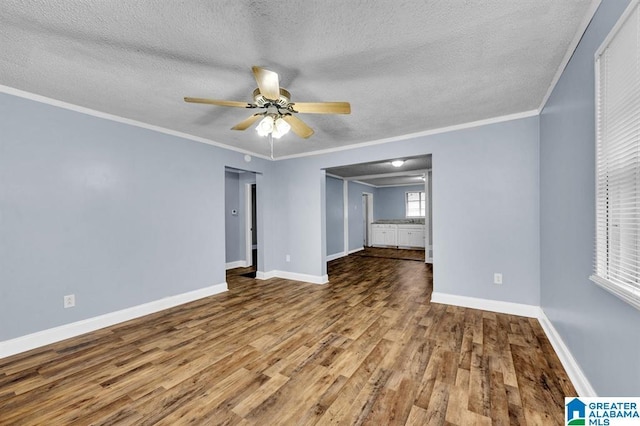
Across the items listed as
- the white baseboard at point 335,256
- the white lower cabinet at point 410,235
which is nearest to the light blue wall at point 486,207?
the white baseboard at point 335,256

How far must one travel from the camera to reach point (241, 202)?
619cm

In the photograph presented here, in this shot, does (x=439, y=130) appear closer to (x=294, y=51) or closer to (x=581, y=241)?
(x=581, y=241)

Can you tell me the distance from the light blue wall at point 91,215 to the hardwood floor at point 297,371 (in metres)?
0.40

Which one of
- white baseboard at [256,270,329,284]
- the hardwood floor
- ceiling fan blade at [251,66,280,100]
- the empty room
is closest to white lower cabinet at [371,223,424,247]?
the empty room

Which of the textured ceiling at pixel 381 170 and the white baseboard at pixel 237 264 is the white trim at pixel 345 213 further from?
the white baseboard at pixel 237 264

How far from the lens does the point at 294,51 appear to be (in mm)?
1761

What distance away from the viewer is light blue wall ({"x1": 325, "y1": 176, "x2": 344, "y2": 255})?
22.2 feet

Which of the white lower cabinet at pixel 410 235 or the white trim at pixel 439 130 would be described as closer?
the white trim at pixel 439 130

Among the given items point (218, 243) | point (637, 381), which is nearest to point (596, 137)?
point (637, 381)

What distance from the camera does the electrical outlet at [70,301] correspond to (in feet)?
8.51

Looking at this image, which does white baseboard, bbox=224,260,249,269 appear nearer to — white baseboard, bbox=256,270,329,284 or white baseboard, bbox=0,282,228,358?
white baseboard, bbox=256,270,329,284

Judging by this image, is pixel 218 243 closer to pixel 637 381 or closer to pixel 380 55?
pixel 380 55

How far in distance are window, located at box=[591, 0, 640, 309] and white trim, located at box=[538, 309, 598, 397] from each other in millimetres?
715

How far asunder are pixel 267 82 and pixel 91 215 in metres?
2.58
